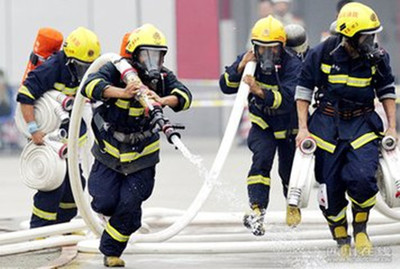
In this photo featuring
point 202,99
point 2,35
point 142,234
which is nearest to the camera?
point 142,234

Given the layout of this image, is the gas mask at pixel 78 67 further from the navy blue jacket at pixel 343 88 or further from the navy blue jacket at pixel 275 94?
the navy blue jacket at pixel 343 88

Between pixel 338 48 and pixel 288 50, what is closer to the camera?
pixel 338 48

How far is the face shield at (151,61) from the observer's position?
7871mm

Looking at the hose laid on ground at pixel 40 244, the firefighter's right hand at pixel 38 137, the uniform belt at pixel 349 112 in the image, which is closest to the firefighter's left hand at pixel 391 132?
the uniform belt at pixel 349 112

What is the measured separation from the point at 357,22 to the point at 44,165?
8.80ft

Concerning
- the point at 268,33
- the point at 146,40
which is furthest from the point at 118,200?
the point at 268,33

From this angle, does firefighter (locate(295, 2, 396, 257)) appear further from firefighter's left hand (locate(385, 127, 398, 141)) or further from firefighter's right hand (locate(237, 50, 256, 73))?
firefighter's right hand (locate(237, 50, 256, 73))

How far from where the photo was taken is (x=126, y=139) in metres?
8.12

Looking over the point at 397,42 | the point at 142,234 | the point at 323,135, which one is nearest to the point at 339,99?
the point at 323,135

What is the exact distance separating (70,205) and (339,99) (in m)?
2.56

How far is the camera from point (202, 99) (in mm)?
20312

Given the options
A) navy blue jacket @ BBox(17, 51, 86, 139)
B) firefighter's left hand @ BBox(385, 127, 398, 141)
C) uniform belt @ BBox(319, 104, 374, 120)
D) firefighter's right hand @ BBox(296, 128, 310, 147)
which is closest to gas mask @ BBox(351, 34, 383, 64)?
uniform belt @ BBox(319, 104, 374, 120)

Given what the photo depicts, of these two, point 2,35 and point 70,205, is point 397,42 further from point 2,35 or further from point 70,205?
point 70,205

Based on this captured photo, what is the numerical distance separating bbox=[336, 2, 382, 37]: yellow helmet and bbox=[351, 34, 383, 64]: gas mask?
5 cm
